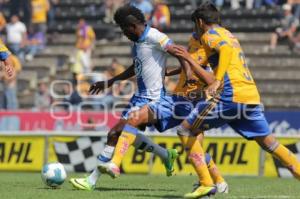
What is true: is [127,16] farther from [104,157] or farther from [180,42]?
[180,42]

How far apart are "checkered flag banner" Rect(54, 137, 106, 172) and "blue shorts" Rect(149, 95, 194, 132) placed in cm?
589

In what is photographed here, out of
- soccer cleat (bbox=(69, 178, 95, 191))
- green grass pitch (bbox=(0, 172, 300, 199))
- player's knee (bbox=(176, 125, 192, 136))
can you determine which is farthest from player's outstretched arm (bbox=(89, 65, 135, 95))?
player's knee (bbox=(176, 125, 192, 136))

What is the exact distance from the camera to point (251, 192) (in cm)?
1128

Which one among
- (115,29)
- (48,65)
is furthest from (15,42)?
(115,29)

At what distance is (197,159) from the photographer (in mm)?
10016

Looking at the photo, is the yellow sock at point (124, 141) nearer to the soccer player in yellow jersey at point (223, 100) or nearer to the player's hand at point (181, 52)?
the soccer player in yellow jersey at point (223, 100)

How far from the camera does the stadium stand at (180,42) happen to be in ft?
78.1

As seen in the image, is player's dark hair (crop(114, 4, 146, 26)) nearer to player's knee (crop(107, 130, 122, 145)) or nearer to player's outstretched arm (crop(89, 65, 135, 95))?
player's outstretched arm (crop(89, 65, 135, 95))

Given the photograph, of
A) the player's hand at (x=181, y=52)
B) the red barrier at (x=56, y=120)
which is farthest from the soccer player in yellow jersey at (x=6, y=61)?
the red barrier at (x=56, y=120)

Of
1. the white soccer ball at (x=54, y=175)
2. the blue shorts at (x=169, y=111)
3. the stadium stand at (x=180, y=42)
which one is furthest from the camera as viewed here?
the stadium stand at (x=180, y=42)

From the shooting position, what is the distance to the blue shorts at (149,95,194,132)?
11172 mm

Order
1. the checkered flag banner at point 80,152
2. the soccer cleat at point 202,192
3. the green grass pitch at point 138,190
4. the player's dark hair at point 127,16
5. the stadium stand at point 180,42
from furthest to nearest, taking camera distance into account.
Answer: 1. the stadium stand at point 180,42
2. the checkered flag banner at point 80,152
3. the player's dark hair at point 127,16
4. the green grass pitch at point 138,190
5. the soccer cleat at point 202,192

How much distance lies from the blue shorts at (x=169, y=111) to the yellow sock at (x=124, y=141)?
0.35m

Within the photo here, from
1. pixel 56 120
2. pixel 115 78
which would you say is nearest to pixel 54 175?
pixel 115 78
